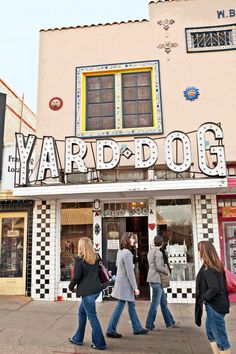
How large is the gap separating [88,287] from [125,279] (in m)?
0.85

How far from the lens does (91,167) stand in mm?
9414

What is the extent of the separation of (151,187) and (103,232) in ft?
7.62

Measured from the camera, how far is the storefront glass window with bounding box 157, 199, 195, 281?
8.99 metres

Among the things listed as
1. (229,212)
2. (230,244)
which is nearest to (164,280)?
(230,244)

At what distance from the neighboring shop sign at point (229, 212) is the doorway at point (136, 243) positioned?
2.30 metres

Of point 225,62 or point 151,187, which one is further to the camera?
point 225,62

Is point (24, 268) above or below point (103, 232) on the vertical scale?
below

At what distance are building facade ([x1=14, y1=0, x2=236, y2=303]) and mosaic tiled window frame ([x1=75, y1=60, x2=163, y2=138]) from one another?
0.03 meters

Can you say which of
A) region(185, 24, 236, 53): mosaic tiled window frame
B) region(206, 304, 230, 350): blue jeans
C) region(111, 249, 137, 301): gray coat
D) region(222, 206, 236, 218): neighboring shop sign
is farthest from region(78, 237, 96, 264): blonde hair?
region(185, 24, 236, 53): mosaic tiled window frame

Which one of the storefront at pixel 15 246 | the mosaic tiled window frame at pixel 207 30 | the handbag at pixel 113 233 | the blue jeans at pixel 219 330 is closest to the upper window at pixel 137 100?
the mosaic tiled window frame at pixel 207 30

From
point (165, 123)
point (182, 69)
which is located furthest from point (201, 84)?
point (165, 123)

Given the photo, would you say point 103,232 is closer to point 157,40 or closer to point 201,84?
point 201,84

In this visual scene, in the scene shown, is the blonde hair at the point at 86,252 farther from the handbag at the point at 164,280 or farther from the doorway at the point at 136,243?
the doorway at the point at 136,243

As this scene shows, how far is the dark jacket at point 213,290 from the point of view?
14.4 feet
